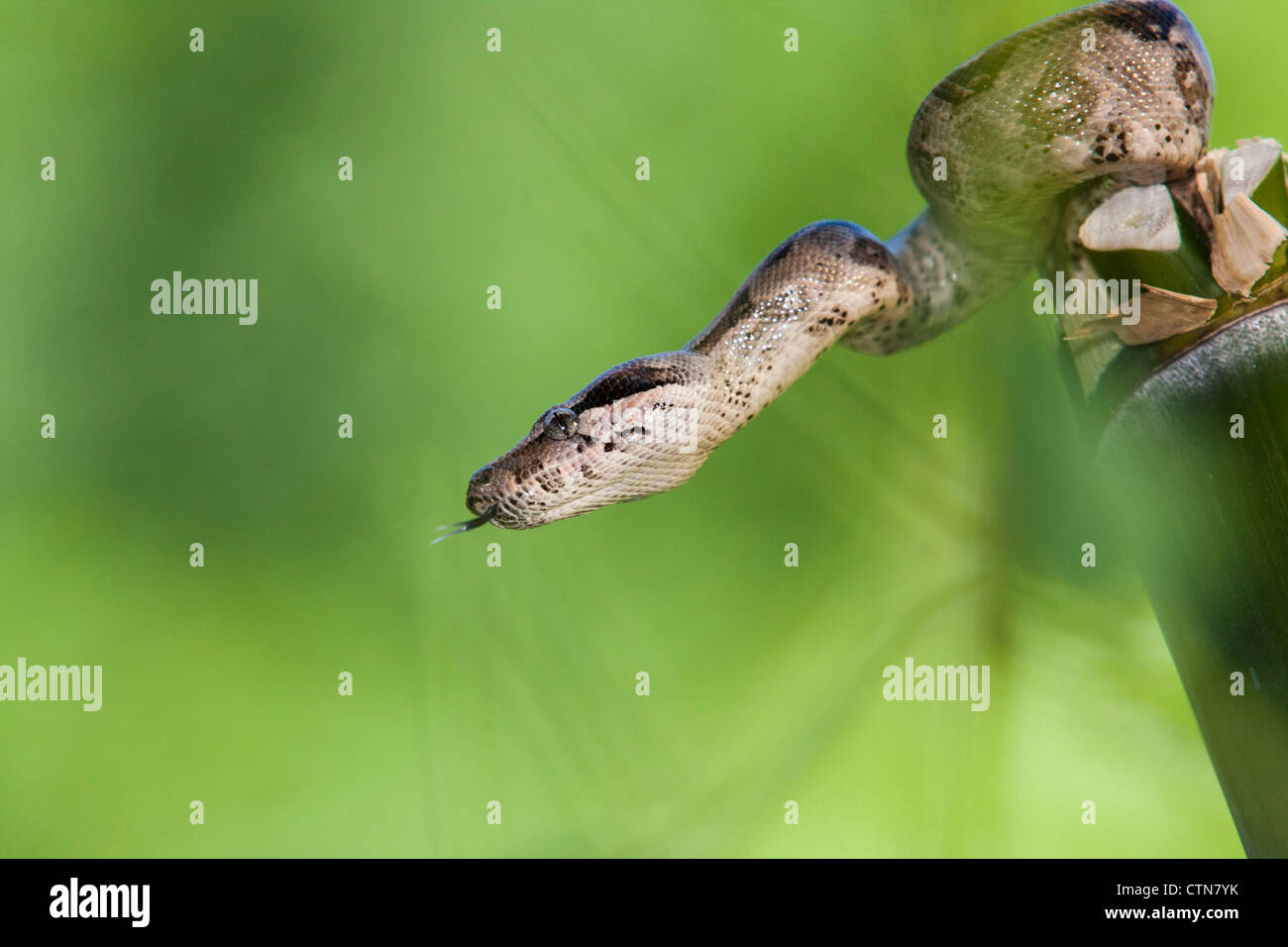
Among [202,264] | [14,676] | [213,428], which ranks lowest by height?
[14,676]

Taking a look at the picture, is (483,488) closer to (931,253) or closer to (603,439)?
(603,439)

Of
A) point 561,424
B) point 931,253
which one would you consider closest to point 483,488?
point 561,424

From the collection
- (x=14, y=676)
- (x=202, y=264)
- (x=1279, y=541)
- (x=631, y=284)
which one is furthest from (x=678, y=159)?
(x=14, y=676)

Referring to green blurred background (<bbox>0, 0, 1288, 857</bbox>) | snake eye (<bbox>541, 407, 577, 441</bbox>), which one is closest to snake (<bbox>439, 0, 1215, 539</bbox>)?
snake eye (<bbox>541, 407, 577, 441</bbox>)

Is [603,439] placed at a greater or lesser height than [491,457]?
lesser

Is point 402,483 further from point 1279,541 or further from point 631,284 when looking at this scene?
point 1279,541

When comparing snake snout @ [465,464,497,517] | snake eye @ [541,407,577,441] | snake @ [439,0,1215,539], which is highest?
snake @ [439,0,1215,539]

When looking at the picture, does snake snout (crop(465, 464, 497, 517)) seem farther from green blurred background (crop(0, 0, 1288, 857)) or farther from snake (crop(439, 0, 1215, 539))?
green blurred background (crop(0, 0, 1288, 857))
